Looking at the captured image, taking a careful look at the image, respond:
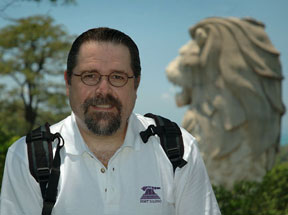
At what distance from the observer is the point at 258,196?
488 cm

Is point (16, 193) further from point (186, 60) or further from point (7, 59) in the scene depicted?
point (7, 59)

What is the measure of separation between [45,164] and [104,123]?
0.35 metres

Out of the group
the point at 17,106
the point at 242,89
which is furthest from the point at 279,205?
the point at 17,106

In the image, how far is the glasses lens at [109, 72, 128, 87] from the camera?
6.25 ft

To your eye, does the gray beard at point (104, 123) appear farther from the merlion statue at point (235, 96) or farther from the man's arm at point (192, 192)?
the merlion statue at point (235, 96)

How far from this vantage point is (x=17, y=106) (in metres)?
16.8

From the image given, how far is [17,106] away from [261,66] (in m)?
11.0

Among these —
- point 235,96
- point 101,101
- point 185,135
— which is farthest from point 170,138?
point 235,96

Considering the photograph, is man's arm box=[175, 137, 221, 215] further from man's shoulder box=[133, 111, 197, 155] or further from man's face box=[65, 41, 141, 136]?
man's face box=[65, 41, 141, 136]

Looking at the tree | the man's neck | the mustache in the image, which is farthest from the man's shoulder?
the tree

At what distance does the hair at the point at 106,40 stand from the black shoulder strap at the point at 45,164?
0.35m

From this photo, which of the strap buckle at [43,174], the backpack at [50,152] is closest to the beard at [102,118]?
the backpack at [50,152]

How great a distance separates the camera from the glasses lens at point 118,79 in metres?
1.91

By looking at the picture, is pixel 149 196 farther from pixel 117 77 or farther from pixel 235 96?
pixel 235 96
